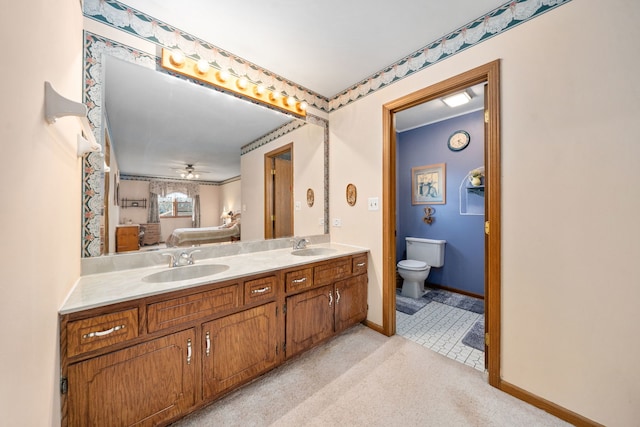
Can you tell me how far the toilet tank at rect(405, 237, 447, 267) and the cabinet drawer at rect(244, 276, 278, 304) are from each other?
2.54m

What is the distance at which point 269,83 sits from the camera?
2.20m

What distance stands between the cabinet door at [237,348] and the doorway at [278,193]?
2.90 feet

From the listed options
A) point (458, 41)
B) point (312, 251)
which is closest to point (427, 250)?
point (312, 251)

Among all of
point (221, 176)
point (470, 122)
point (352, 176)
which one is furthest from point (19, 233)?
point (470, 122)

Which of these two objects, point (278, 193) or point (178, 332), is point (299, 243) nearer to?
point (278, 193)

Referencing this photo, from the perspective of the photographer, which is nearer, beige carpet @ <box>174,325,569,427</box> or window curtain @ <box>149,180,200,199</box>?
beige carpet @ <box>174,325,569,427</box>

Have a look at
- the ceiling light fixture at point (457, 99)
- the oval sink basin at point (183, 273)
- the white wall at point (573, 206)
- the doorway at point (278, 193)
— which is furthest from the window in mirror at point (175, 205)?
the ceiling light fixture at point (457, 99)

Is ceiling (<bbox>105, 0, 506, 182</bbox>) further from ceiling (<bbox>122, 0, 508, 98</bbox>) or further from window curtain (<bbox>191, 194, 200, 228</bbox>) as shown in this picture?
window curtain (<bbox>191, 194, 200, 228</bbox>)

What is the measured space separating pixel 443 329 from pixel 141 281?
2.55 m

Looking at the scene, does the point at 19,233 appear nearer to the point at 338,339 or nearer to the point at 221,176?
the point at 221,176

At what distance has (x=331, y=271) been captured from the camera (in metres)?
2.02

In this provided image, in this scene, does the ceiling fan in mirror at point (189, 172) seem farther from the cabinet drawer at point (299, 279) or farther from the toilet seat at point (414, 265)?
the toilet seat at point (414, 265)

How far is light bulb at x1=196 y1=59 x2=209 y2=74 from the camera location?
1.74 meters

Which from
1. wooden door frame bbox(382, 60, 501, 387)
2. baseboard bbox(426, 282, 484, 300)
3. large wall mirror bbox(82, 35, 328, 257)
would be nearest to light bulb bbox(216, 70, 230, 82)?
large wall mirror bbox(82, 35, 328, 257)
